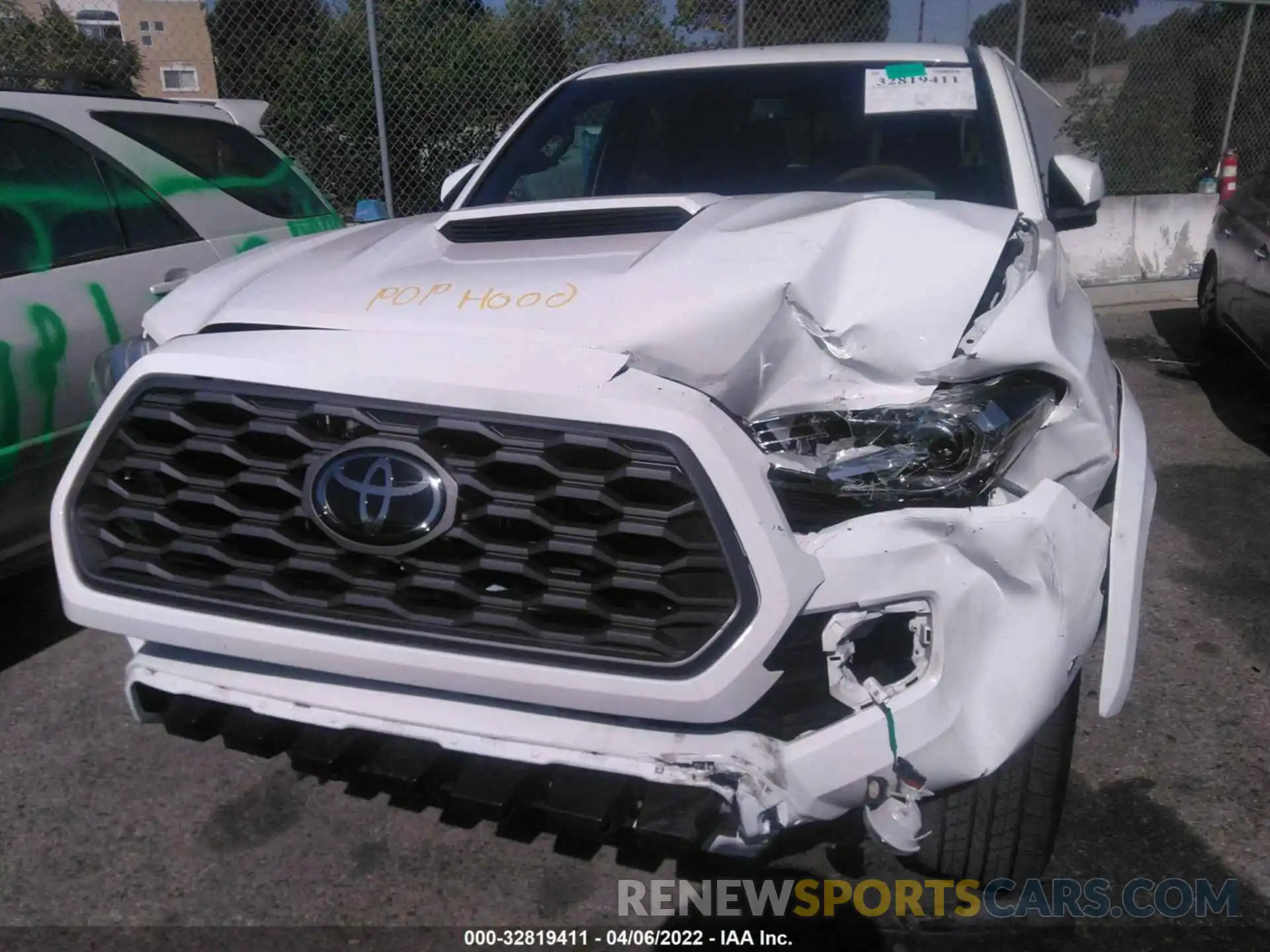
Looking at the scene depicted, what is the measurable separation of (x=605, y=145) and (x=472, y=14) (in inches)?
181

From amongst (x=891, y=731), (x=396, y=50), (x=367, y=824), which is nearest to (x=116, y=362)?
(x=367, y=824)

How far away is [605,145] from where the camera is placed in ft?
12.2

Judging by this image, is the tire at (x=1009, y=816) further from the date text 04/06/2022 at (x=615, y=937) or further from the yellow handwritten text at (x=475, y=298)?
the yellow handwritten text at (x=475, y=298)

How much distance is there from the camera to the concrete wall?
30.4 ft

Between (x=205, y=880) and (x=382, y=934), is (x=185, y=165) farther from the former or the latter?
(x=382, y=934)

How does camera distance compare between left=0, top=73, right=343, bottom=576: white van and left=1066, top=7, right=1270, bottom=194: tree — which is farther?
left=1066, top=7, right=1270, bottom=194: tree

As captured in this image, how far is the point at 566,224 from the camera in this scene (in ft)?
8.27

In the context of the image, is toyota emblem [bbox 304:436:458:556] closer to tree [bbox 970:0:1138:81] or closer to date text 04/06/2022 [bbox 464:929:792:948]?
date text 04/06/2022 [bbox 464:929:792:948]

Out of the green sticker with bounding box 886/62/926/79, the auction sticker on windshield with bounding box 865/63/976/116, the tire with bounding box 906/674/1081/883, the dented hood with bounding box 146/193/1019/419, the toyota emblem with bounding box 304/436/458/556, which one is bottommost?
the tire with bounding box 906/674/1081/883

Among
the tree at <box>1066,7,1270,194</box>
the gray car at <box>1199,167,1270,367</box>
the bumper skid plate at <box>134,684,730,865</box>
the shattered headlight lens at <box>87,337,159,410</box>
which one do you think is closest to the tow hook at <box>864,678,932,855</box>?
the bumper skid plate at <box>134,684,730,865</box>

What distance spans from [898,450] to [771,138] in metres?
1.81

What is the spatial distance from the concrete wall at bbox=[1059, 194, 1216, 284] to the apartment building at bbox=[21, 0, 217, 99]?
7166 mm

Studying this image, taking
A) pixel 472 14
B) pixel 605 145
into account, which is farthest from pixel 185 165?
pixel 472 14

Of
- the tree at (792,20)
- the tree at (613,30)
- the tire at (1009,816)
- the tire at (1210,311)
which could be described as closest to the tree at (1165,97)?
the tree at (792,20)
